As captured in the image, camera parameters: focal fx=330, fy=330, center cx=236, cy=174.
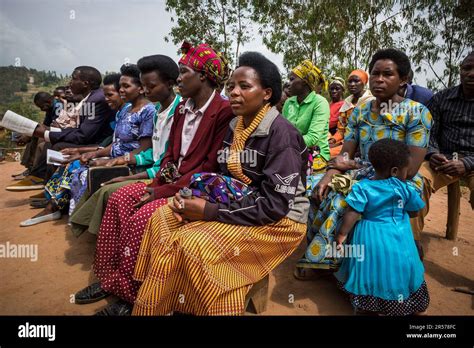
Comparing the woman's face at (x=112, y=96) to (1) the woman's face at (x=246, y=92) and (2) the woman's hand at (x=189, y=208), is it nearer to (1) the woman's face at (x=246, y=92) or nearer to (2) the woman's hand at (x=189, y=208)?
(1) the woman's face at (x=246, y=92)

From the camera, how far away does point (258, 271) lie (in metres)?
2.30

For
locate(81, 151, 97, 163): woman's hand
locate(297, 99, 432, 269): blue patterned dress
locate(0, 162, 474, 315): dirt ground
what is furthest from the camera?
locate(81, 151, 97, 163): woman's hand

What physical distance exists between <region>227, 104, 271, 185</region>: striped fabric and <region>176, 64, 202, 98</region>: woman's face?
2.52 ft

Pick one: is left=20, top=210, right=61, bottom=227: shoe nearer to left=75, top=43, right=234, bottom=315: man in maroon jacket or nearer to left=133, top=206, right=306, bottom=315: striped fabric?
left=75, top=43, right=234, bottom=315: man in maroon jacket

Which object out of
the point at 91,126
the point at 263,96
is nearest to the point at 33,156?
the point at 91,126

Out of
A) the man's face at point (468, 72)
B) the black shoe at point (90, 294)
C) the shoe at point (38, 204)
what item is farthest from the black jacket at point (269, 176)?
the shoe at point (38, 204)

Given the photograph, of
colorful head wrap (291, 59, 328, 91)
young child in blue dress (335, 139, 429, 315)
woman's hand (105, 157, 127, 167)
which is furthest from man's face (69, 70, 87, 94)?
young child in blue dress (335, 139, 429, 315)

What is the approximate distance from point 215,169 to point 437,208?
4.45 meters

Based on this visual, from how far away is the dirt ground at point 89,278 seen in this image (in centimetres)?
272

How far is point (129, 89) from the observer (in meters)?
3.84

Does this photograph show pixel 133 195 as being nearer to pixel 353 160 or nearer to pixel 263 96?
pixel 263 96

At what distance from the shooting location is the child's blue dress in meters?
2.47

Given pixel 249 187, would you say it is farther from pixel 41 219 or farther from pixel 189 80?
pixel 41 219

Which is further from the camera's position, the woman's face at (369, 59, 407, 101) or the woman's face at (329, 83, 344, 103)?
the woman's face at (329, 83, 344, 103)
